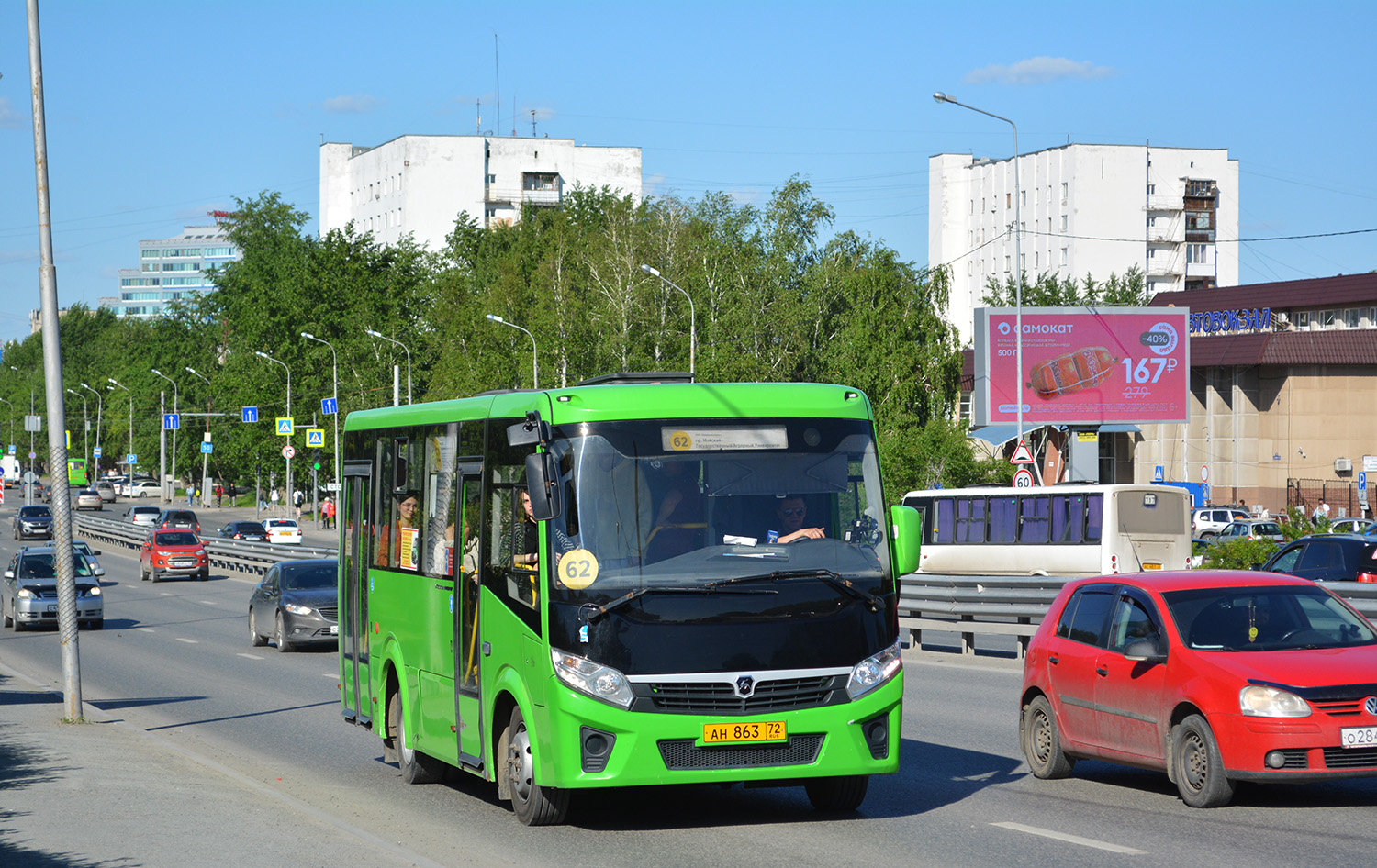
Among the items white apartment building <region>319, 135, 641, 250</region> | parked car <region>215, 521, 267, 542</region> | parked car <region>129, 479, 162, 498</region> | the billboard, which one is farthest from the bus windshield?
parked car <region>129, 479, 162, 498</region>

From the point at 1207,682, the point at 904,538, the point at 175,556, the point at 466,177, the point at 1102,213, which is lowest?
the point at 175,556

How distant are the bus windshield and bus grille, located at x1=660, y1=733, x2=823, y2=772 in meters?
0.89

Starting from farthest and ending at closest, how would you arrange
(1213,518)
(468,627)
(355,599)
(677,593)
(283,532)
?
(283,532), (1213,518), (355,599), (468,627), (677,593)

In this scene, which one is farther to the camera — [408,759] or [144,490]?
[144,490]

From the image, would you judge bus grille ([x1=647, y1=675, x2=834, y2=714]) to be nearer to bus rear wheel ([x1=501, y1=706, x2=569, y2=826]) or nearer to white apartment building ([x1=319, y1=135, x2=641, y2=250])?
bus rear wheel ([x1=501, y1=706, x2=569, y2=826])

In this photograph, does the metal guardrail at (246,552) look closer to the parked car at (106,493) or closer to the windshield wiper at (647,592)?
the windshield wiper at (647,592)

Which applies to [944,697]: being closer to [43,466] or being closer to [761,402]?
[761,402]

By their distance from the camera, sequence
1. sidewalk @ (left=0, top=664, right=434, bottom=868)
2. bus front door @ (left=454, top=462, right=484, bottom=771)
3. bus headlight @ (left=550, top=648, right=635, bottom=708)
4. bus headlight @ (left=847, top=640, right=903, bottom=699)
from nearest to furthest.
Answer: sidewalk @ (left=0, top=664, right=434, bottom=868) → bus headlight @ (left=550, top=648, right=635, bottom=708) → bus headlight @ (left=847, top=640, right=903, bottom=699) → bus front door @ (left=454, top=462, right=484, bottom=771)

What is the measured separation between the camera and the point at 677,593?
9094 mm

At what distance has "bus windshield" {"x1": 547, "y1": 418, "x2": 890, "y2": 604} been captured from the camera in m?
9.17

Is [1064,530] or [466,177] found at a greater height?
[466,177]

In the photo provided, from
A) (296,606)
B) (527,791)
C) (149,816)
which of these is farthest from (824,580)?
(296,606)

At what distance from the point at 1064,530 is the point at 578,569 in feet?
94.3

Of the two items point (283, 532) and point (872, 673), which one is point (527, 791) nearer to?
point (872, 673)
